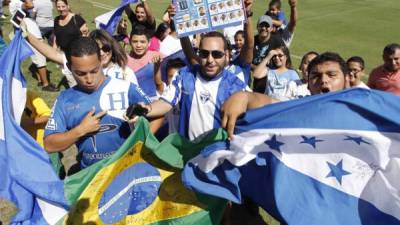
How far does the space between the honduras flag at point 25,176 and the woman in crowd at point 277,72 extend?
3414 mm

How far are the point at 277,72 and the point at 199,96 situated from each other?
2553 millimetres

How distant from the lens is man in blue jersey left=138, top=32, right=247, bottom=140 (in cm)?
448

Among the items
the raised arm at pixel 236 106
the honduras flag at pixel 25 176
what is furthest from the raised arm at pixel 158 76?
the raised arm at pixel 236 106

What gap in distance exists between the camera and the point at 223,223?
528cm

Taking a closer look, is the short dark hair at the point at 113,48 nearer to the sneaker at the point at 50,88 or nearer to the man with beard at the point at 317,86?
the man with beard at the point at 317,86

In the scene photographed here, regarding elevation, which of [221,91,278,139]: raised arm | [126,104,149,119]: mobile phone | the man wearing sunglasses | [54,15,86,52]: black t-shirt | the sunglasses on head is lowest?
[221,91,278,139]: raised arm

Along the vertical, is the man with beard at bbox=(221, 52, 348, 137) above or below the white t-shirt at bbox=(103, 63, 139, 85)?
below

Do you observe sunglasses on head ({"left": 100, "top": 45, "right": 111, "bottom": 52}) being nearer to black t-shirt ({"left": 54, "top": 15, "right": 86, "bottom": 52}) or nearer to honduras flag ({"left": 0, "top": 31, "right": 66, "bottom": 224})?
honduras flag ({"left": 0, "top": 31, "right": 66, "bottom": 224})

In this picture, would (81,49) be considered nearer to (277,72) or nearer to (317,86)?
(317,86)

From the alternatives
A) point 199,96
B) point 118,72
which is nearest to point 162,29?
point 118,72

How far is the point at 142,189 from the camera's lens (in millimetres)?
4156

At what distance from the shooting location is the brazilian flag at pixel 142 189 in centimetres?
401

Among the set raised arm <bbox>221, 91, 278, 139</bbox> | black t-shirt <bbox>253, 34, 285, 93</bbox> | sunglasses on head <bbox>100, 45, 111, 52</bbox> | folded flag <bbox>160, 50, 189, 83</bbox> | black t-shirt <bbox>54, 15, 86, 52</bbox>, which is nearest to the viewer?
raised arm <bbox>221, 91, 278, 139</bbox>

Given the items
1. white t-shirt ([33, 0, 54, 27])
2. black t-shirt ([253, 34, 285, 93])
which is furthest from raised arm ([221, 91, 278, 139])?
white t-shirt ([33, 0, 54, 27])
